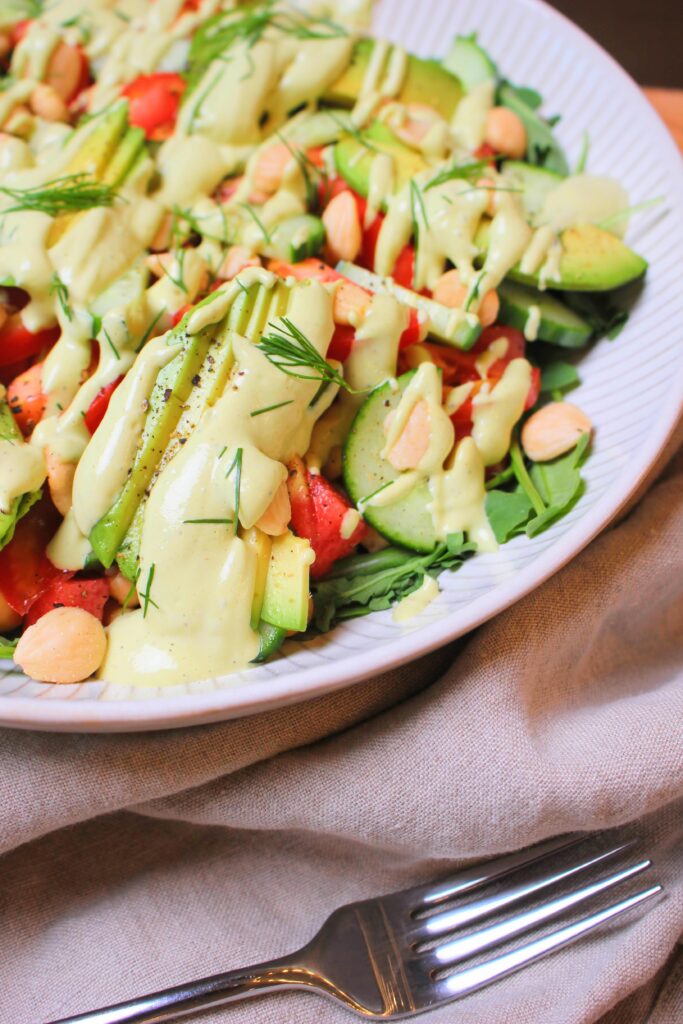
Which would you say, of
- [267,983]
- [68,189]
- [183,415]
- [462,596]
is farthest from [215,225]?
[267,983]

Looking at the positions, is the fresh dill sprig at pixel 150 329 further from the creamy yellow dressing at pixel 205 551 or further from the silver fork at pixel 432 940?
the silver fork at pixel 432 940

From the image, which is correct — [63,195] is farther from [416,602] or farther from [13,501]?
[416,602]

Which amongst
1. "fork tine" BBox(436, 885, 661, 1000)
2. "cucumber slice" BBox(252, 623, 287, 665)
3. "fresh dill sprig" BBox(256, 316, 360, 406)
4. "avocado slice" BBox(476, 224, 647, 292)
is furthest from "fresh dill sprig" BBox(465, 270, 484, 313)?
"fork tine" BBox(436, 885, 661, 1000)

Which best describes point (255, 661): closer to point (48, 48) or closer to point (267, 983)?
point (267, 983)

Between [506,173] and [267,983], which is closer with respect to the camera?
[267,983]

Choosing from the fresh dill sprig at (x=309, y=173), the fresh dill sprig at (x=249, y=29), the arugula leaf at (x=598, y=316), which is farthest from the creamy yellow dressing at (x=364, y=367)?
the fresh dill sprig at (x=249, y=29)

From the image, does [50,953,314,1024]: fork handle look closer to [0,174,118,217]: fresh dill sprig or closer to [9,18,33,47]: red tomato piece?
[0,174,118,217]: fresh dill sprig
